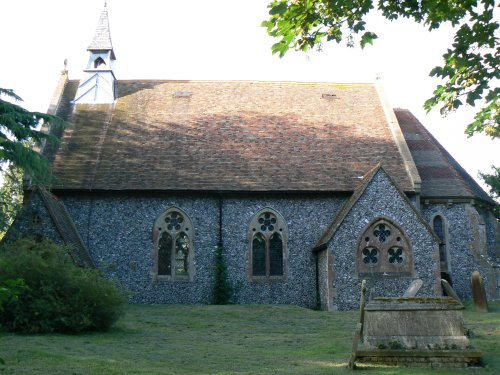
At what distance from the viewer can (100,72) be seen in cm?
2617

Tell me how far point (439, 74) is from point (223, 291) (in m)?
14.1

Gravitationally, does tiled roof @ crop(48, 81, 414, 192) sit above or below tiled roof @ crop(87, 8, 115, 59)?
below

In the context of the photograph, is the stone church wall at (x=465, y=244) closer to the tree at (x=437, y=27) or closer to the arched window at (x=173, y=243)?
the arched window at (x=173, y=243)

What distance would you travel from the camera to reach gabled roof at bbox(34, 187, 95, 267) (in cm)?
1811

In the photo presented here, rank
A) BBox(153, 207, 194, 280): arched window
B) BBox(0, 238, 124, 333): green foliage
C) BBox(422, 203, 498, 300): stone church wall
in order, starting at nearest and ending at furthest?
BBox(0, 238, 124, 333): green foliage → BBox(153, 207, 194, 280): arched window → BBox(422, 203, 498, 300): stone church wall

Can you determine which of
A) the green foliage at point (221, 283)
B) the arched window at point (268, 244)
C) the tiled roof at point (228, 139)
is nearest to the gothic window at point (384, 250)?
the tiled roof at point (228, 139)

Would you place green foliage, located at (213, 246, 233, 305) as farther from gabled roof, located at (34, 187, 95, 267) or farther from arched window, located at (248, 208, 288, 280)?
gabled roof, located at (34, 187, 95, 267)

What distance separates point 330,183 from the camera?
21094 millimetres

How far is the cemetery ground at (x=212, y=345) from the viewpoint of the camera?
849 centimetres

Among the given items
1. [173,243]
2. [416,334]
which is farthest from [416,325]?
[173,243]

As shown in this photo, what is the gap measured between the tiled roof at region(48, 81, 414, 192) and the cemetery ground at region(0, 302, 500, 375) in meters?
5.52

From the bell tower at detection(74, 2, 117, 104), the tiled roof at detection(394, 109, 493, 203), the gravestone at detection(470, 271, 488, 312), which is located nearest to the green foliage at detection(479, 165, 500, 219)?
the tiled roof at detection(394, 109, 493, 203)

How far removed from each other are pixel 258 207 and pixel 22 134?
8473 millimetres

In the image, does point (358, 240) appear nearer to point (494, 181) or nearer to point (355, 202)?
point (355, 202)
